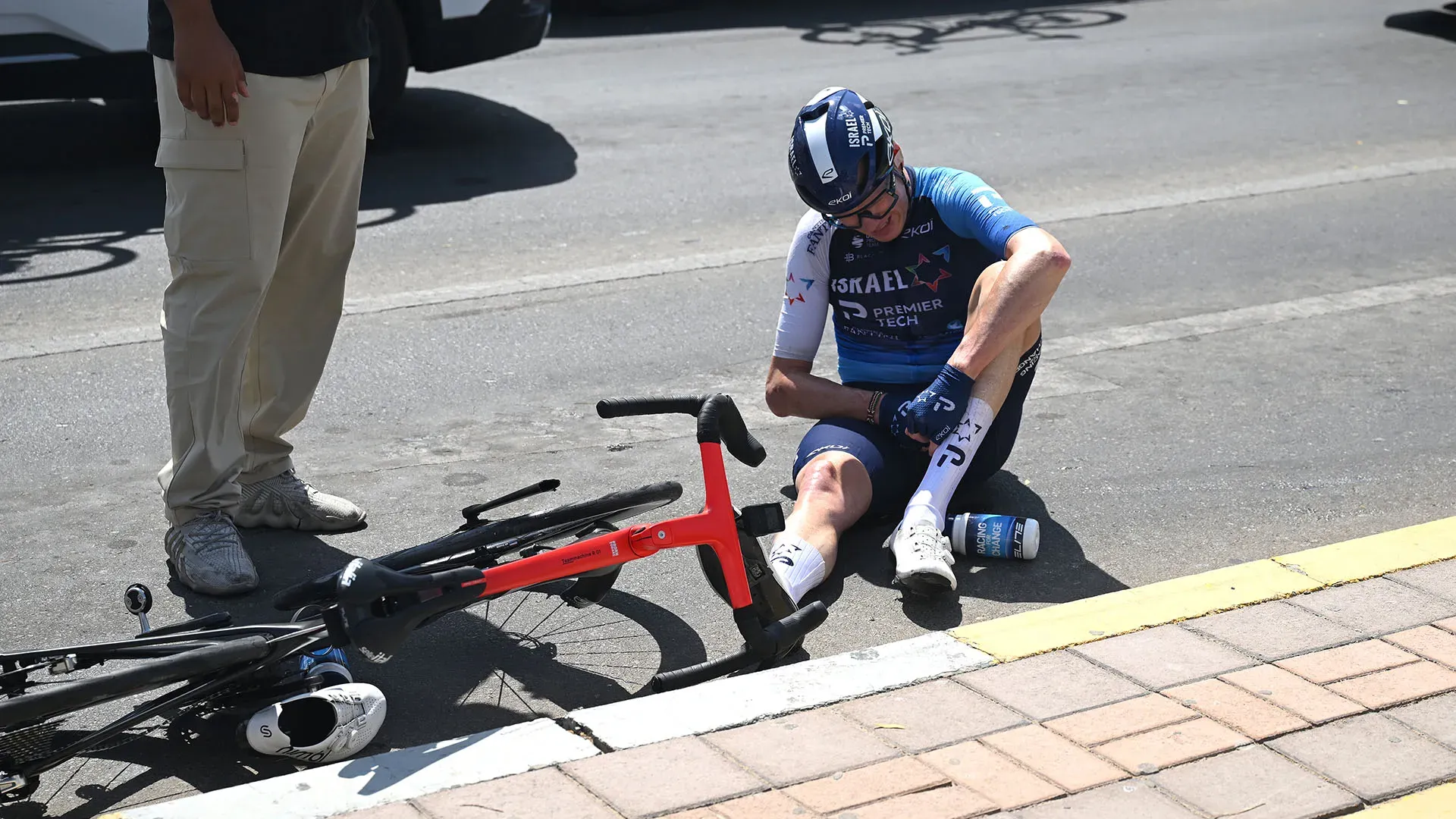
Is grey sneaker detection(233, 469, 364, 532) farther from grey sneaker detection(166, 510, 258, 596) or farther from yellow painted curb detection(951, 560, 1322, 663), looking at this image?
yellow painted curb detection(951, 560, 1322, 663)

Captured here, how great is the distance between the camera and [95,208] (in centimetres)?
769

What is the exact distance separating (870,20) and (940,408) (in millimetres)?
10908

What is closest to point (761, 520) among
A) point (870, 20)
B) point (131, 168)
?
point (131, 168)

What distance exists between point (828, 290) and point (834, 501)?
687 millimetres

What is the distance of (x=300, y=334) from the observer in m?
4.32

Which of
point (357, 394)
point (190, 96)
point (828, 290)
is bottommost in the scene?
point (357, 394)

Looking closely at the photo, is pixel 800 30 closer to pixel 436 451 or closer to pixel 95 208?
pixel 95 208

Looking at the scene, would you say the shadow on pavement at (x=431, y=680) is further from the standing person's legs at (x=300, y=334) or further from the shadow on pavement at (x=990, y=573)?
the shadow on pavement at (x=990, y=573)

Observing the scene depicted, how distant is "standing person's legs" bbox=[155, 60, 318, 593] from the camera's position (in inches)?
150

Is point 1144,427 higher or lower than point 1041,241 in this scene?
lower

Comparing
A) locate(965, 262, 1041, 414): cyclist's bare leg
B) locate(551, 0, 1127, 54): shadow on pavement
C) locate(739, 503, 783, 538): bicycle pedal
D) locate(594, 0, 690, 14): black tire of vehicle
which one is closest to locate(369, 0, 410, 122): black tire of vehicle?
locate(551, 0, 1127, 54): shadow on pavement

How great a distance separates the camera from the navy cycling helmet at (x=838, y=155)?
4039mm

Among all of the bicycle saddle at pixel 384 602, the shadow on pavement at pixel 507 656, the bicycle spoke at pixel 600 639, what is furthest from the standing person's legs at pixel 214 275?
the bicycle saddle at pixel 384 602

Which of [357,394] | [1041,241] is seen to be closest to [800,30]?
[357,394]
